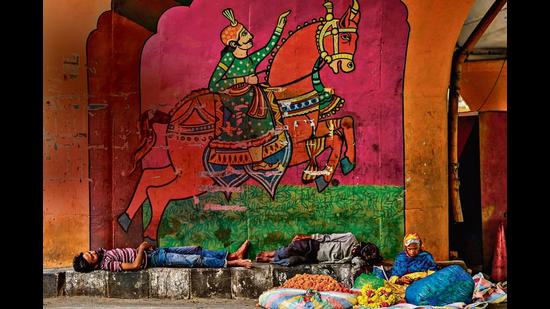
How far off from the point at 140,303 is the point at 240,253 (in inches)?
55.0

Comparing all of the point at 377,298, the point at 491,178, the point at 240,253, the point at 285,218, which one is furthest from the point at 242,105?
the point at 491,178

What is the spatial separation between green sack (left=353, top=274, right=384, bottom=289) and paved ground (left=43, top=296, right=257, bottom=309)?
1194mm

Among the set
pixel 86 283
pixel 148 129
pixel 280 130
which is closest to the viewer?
pixel 86 283

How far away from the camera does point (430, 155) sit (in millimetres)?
8008

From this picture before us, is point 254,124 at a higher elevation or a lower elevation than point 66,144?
higher

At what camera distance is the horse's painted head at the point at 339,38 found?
820 centimetres

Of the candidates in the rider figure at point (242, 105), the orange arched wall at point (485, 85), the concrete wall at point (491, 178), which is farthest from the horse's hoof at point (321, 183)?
the orange arched wall at point (485, 85)

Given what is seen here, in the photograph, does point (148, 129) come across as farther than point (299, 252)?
Yes

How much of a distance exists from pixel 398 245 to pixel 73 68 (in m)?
4.85

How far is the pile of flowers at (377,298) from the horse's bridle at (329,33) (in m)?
3.00

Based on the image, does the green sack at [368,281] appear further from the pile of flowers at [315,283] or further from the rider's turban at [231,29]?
the rider's turban at [231,29]

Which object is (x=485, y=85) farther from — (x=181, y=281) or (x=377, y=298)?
(x=181, y=281)

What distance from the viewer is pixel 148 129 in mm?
8648
